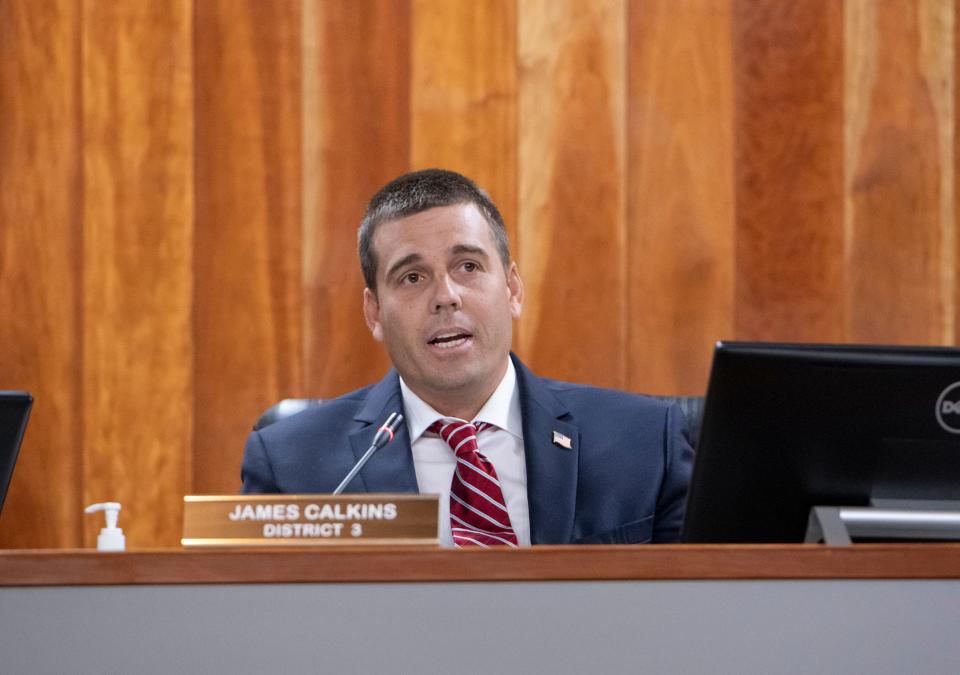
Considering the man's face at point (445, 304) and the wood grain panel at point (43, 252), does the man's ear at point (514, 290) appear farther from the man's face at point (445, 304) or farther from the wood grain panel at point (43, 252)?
the wood grain panel at point (43, 252)

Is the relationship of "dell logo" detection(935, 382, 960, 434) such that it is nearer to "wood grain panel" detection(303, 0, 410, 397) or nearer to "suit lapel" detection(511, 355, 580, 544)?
"suit lapel" detection(511, 355, 580, 544)

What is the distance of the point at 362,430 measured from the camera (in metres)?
1.97

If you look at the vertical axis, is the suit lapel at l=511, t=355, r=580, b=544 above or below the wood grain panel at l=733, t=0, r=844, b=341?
below

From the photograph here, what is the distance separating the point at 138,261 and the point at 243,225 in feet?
0.82

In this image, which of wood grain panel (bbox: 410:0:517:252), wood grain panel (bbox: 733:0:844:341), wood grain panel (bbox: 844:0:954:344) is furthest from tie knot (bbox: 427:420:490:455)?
wood grain panel (bbox: 844:0:954:344)

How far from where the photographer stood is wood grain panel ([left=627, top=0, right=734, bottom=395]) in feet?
8.66

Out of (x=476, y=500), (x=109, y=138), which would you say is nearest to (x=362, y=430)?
(x=476, y=500)

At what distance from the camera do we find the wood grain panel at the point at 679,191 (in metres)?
2.64

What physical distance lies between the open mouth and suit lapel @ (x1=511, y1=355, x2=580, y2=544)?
→ 5.6 inches

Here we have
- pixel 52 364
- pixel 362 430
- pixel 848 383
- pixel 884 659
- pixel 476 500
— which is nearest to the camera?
pixel 884 659

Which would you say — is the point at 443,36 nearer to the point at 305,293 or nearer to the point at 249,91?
the point at 249,91

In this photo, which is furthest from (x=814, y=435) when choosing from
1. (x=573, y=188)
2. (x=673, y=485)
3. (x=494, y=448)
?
(x=573, y=188)

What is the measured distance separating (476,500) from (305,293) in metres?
0.95

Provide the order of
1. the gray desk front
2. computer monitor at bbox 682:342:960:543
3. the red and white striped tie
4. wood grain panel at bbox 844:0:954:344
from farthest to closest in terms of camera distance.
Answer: wood grain panel at bbox 844:0:954:344 → the red and white striped tie → computer monitor at bbox 682:342:960:543 → the gray desk front
